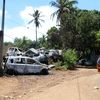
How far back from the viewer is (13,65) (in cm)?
2841

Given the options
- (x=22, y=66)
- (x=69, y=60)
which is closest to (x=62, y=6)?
(x=69, y=60)

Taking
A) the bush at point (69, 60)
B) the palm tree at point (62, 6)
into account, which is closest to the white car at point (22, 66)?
the bush at point (69, 60)

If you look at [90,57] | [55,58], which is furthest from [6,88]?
[90,57]

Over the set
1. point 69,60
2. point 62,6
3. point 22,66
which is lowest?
point 22,66

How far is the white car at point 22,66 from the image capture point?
28391 millimetres

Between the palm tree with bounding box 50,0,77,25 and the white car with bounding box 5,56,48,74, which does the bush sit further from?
the palm tree with bounding box 50,0,77,25

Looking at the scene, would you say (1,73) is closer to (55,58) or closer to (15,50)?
(55,58)

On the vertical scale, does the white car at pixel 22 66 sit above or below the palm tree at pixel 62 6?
below

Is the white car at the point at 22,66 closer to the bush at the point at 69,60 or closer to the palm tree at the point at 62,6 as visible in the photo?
the bush at the point at 69,60

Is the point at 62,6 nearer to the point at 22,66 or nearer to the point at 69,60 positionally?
the point at 69,60

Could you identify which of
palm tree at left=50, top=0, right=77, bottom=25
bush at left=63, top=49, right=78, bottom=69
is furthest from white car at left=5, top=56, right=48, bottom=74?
palm tree at left=50, top=0, right=77, bottom=25

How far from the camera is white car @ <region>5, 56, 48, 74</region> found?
28.4 meters

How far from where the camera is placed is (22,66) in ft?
94.1

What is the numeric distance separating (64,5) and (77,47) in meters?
13.9
